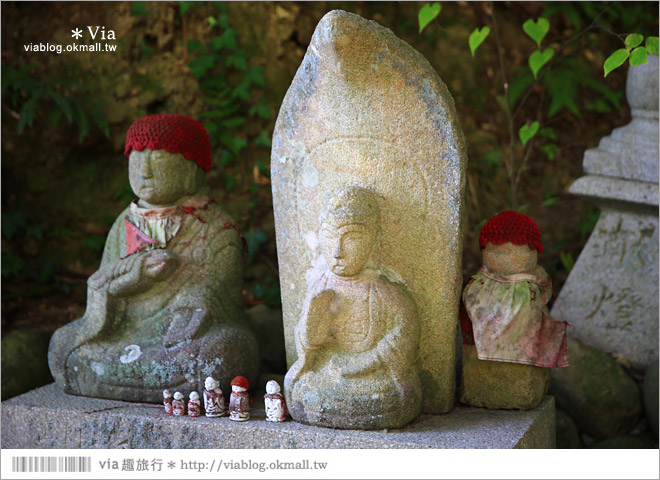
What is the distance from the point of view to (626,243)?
15.1ft

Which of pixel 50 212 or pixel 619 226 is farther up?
pixel 50 212

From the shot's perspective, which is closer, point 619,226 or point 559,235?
point 619,226

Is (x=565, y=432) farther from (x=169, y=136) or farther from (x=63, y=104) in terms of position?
Result: (x=63, y=104)

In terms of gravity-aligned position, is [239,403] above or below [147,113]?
below

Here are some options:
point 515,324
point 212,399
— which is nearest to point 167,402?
point 212,399

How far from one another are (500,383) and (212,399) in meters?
1.24

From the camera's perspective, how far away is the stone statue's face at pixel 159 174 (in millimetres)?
3721

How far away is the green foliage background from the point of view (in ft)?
18.1

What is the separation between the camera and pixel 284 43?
6000 millimetres

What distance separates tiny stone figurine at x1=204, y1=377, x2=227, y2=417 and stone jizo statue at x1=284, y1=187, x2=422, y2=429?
13.1 inches

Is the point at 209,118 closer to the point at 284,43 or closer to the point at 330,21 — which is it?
the point at 284,43

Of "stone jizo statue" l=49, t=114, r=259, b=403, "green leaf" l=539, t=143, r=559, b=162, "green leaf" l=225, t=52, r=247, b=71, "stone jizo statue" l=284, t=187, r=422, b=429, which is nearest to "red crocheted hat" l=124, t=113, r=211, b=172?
"stone jizo statue" l=49, t=114, r=259, b=403

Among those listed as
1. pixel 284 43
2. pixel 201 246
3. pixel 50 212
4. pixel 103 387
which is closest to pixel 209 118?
pixel 284 43

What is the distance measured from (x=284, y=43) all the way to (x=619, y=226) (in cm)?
275
